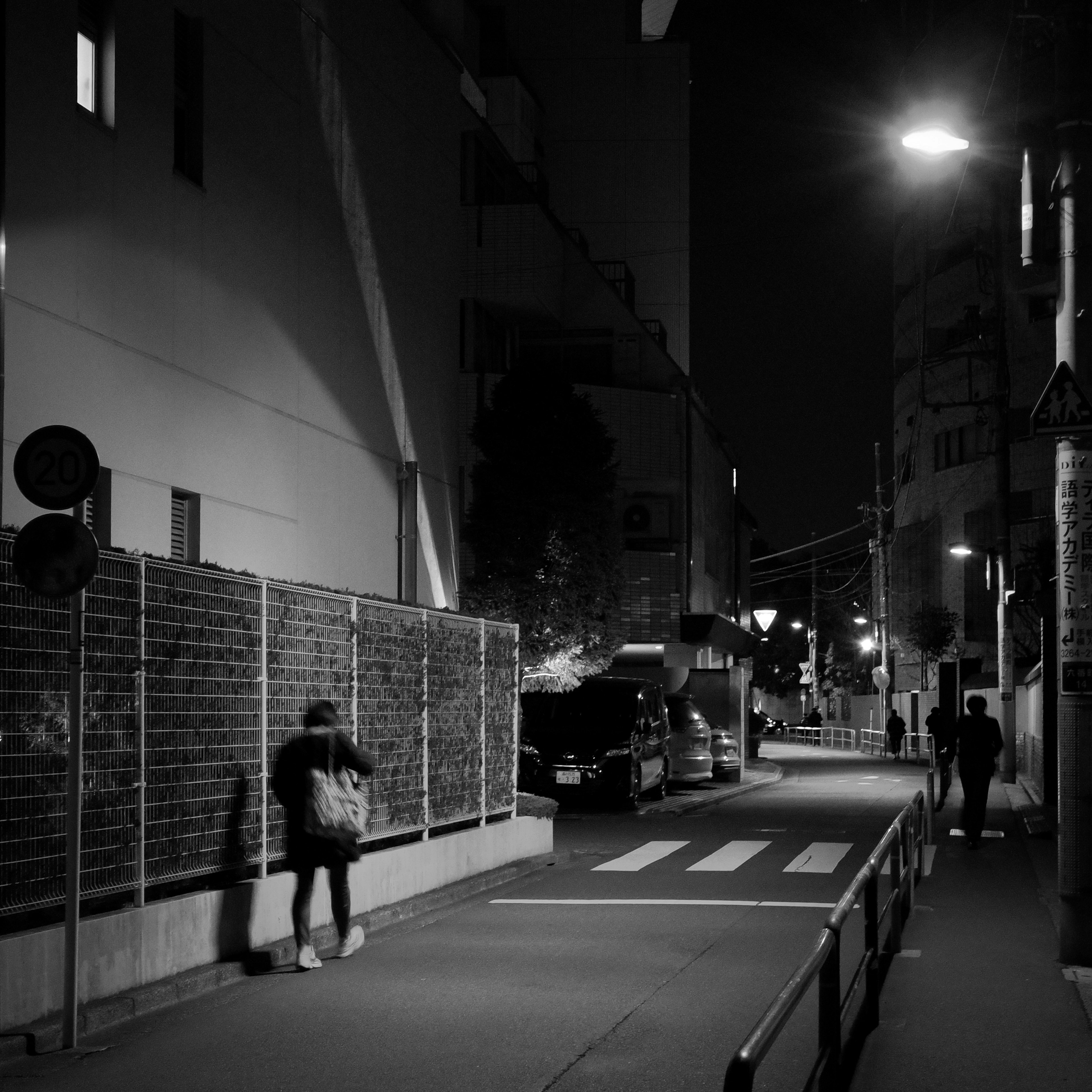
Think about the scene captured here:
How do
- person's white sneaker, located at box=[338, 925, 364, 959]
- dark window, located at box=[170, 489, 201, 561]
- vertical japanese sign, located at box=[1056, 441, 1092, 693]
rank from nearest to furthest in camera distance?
vertical japanese sign, located at box=[1056, 441, 1092, 693] < person's white sneaker, located at box=[338, 925, 364, 959] < dark window, located at box=[170, 489, 201, 561]

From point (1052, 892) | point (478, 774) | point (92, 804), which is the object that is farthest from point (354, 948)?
point (1052, 892)

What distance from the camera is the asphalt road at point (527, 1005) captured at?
7324 mm

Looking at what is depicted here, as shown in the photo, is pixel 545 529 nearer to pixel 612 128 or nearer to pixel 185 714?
pixel 185 714

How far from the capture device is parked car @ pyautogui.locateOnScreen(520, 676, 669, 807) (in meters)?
24.9

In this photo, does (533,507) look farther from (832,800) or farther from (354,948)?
(354,948)

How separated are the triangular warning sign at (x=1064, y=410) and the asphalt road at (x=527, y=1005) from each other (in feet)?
12.7

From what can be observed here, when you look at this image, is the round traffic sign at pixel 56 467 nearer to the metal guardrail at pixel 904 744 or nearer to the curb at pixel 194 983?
the curb at pixel 194 983

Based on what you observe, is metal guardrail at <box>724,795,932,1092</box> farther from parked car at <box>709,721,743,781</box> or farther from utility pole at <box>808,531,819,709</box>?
utility pole at <box>808,531,819,709</box>

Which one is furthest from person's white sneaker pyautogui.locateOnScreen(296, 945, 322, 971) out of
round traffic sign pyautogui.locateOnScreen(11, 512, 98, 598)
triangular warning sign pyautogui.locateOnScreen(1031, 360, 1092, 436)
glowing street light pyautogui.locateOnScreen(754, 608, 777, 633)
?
glowing street light pyautogui.locateOnScreen(754, 608, 777, 633)

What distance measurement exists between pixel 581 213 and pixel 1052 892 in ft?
107

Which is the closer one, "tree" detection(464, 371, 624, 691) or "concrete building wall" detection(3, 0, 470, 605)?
"concrete building wall" detection(3, 0, 470, 605)

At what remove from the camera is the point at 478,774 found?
54.3ft

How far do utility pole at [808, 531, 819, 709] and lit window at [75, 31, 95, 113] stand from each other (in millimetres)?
52441

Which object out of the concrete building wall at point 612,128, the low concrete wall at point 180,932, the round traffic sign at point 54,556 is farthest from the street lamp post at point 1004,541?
the round traffic sign at point 54,556
